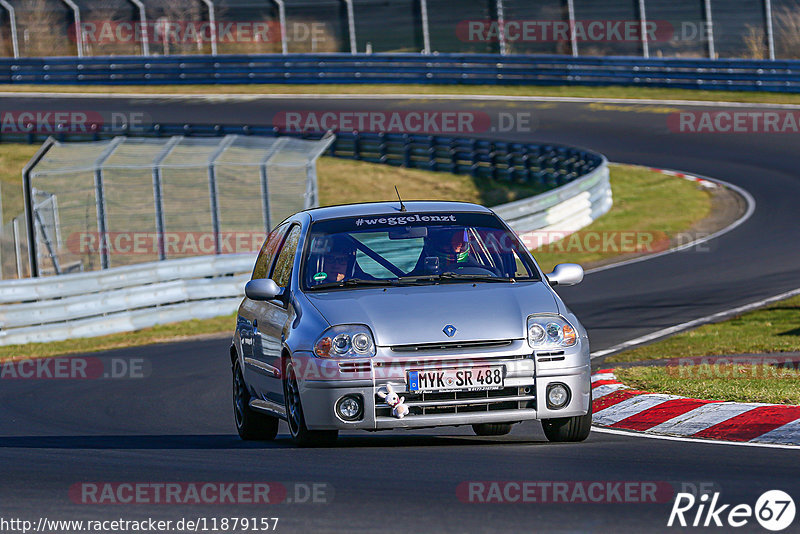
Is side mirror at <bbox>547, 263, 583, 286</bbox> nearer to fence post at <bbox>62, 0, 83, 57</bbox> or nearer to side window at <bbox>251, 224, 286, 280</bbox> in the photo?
side window at <bbox>251, 224, 286, 280</bbox>

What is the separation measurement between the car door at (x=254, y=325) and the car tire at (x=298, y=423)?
48cm

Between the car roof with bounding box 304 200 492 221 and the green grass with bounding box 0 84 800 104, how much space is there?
90.1ft

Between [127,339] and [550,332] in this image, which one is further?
[127,339]

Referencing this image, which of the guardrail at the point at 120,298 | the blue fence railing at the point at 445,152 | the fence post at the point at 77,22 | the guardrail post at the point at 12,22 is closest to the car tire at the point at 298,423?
the guardrail at the point at 120,298

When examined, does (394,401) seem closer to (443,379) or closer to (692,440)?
(443,379)

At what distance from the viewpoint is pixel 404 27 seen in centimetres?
4238

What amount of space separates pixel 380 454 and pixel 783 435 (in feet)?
8.07

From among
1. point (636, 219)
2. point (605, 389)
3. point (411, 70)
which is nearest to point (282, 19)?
point (411, 70)

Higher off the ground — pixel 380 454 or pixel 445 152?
pixel 380 454

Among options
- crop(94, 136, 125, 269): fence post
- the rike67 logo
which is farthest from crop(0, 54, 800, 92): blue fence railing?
the rike67 logo

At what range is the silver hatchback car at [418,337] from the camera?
24.9 ft

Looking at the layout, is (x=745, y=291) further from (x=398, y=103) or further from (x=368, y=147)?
(x=398, y=103)

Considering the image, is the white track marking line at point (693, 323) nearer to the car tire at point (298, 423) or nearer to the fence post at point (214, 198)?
the car tire at point (298, 423)

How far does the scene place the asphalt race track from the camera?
19.9 feet
